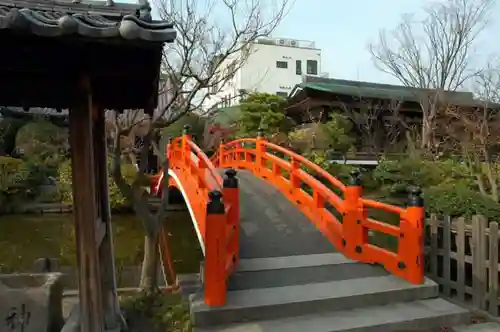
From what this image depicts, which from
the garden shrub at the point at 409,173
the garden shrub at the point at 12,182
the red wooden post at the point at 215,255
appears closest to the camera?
the red wooden post at the point at 215,255

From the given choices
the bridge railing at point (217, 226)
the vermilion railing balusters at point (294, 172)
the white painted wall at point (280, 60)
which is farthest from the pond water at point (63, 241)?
the white painted wall at point (280, 60)

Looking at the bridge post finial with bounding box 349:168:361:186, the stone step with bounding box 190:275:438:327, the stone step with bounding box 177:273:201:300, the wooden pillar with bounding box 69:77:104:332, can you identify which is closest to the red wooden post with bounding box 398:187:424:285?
the stone step with bounding box 190:275:438:327

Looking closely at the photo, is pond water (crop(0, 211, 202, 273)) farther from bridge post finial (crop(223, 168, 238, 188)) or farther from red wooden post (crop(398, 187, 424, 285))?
red wooden post (crop(398, 187, 424, 285))

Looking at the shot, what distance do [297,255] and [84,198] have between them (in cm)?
354

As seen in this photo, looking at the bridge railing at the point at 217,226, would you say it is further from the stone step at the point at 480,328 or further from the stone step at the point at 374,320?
the stone step at the point at 480,328

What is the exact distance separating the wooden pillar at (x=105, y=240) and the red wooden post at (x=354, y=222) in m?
3.10

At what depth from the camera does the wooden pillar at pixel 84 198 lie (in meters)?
2.69

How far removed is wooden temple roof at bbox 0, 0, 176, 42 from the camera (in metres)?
1.83

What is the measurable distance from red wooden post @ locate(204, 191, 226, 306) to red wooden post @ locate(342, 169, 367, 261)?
2121 millimetres

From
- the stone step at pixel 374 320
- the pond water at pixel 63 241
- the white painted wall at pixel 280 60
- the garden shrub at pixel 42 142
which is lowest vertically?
the pond water at pixel 63 241

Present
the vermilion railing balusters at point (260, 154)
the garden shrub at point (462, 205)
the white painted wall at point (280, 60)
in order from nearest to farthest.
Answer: the garden shrub at point (462, 205) < the vermilion railing balusters at point (260, 154) < the white painted wall at point (280, 60)

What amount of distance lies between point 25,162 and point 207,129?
292 inches

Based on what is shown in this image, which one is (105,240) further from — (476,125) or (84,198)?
(476,125)

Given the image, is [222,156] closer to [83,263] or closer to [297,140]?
[297,140]
